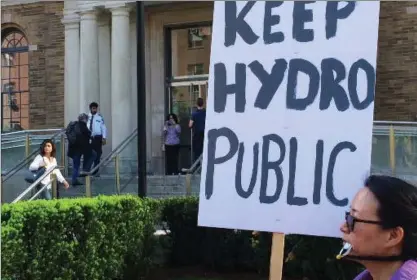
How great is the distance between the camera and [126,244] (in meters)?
8.22

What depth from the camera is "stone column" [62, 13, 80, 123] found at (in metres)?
20.3

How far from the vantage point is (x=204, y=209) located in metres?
3.90

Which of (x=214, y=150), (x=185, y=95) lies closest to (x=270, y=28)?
(x=214, y=150)

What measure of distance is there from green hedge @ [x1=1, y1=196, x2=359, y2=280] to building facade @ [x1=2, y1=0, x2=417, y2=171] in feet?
29.3

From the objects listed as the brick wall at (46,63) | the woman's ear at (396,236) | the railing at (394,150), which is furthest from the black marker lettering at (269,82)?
the brick wall at (46,63)

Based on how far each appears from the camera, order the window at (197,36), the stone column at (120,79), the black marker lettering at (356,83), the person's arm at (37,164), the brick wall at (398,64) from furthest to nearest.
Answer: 1. the window at (197,36)
2. the stone column at (120,79)
3. the brick wall at (398,64)
4. the person's arm at (37,164)
5. the black marker lettering at (356,83)

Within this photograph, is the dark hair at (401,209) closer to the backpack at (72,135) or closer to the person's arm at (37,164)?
the person's arm at (37,164)

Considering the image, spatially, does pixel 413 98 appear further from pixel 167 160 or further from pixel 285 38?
pixel 285 38

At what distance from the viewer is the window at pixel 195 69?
20297 mm

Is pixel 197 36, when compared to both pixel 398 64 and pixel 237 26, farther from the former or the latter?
pixel 237 26

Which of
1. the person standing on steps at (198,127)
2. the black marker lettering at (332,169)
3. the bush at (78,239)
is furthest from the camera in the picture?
the person standing on steps at (198,127)

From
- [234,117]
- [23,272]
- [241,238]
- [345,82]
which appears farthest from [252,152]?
[241,238]

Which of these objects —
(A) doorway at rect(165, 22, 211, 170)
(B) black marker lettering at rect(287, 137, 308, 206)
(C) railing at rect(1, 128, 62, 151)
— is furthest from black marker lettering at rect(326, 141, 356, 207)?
(A) doorway at rect(165, 22, 211, 170)

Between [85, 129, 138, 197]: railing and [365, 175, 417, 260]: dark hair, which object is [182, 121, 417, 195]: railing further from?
[365, 175, 417, 260]: dark hair
